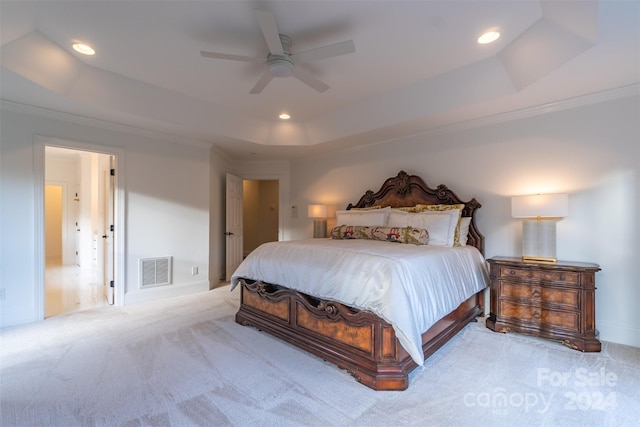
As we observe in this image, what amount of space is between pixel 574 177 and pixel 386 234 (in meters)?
2.02

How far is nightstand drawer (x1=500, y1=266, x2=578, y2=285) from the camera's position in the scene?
2.64m

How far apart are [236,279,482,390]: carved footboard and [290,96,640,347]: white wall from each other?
1.22 meters

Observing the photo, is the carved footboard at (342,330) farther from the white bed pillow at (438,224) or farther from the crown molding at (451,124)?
the crown molding at (451,124)

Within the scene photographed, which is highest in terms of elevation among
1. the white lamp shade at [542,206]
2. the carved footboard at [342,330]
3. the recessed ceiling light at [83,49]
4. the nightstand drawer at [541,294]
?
the recessed ceiling light at [83,49]

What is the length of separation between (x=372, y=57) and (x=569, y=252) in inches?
113

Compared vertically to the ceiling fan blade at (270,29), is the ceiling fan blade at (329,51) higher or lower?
lower

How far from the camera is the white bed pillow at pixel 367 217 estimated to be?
13.1ft

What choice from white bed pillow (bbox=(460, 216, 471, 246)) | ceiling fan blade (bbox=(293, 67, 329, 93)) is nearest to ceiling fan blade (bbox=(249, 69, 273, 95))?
ceiling fan blade (bbox=(293, 67, 329, 93))

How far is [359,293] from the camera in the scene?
6.97 ft

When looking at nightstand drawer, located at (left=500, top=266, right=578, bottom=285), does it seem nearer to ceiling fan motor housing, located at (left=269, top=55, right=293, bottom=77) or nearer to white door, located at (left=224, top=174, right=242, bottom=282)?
ceiling fan motor housing, located at (left=269, top=55, right=293, bottom=77)

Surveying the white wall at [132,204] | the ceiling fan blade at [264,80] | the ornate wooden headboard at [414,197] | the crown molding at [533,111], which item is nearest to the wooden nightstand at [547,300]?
the ornate wooden headboard at [414,197]

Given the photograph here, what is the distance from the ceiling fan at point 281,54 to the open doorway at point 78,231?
284 cm

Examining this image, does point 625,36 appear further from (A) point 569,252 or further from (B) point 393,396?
(B) point 393,396

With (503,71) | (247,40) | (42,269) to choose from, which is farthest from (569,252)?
(42,269)
